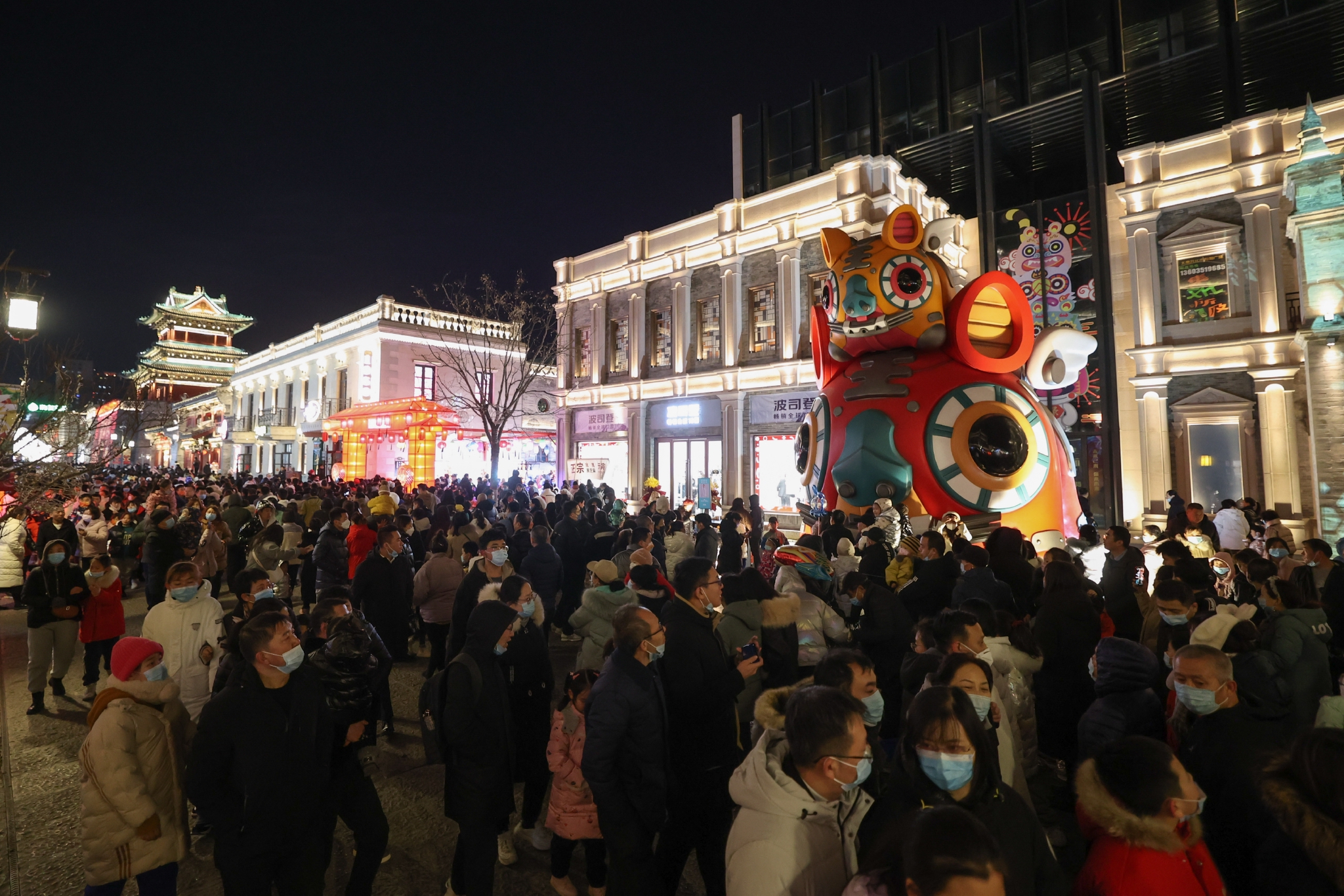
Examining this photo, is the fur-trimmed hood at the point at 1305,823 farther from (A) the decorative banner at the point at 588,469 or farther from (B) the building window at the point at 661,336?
(B) the building window at the point at 661,336

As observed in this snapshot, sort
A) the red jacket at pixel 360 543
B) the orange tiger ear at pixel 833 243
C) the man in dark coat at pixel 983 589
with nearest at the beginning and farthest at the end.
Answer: the man in dark coat at pixel 983 589 → the red jacket at pixel 360 543 → the orange tiger ear at pixel 833 243

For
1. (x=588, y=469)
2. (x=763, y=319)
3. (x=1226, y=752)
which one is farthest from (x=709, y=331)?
(x=1226, y=752)

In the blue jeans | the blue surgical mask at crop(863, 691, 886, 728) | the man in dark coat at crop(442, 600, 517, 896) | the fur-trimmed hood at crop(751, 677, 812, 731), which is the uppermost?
the fur-trimmed hood at crop(751, 677, 812, 731)

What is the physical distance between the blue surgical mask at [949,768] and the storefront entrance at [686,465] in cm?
1829

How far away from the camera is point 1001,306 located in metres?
11.0

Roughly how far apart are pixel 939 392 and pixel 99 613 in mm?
11147

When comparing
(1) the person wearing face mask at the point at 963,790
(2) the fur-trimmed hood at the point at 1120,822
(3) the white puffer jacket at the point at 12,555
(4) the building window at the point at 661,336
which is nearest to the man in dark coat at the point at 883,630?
(1) the person wearing face mask at the point at 963,790

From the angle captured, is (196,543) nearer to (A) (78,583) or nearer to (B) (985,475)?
(A) (78,583)

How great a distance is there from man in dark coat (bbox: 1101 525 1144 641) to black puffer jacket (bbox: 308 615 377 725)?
18.6ft

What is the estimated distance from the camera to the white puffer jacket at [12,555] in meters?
9.42

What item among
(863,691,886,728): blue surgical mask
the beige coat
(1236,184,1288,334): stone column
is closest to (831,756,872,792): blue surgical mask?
(863,691,886,728): blue surgical mask

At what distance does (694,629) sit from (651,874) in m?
1.19

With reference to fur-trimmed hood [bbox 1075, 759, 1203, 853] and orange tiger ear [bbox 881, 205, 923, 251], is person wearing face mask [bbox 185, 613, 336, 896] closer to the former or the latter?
fur-trimmed hood [bbox 1075, 759, 1203, 853]

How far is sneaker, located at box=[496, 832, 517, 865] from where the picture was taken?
13.8ft
